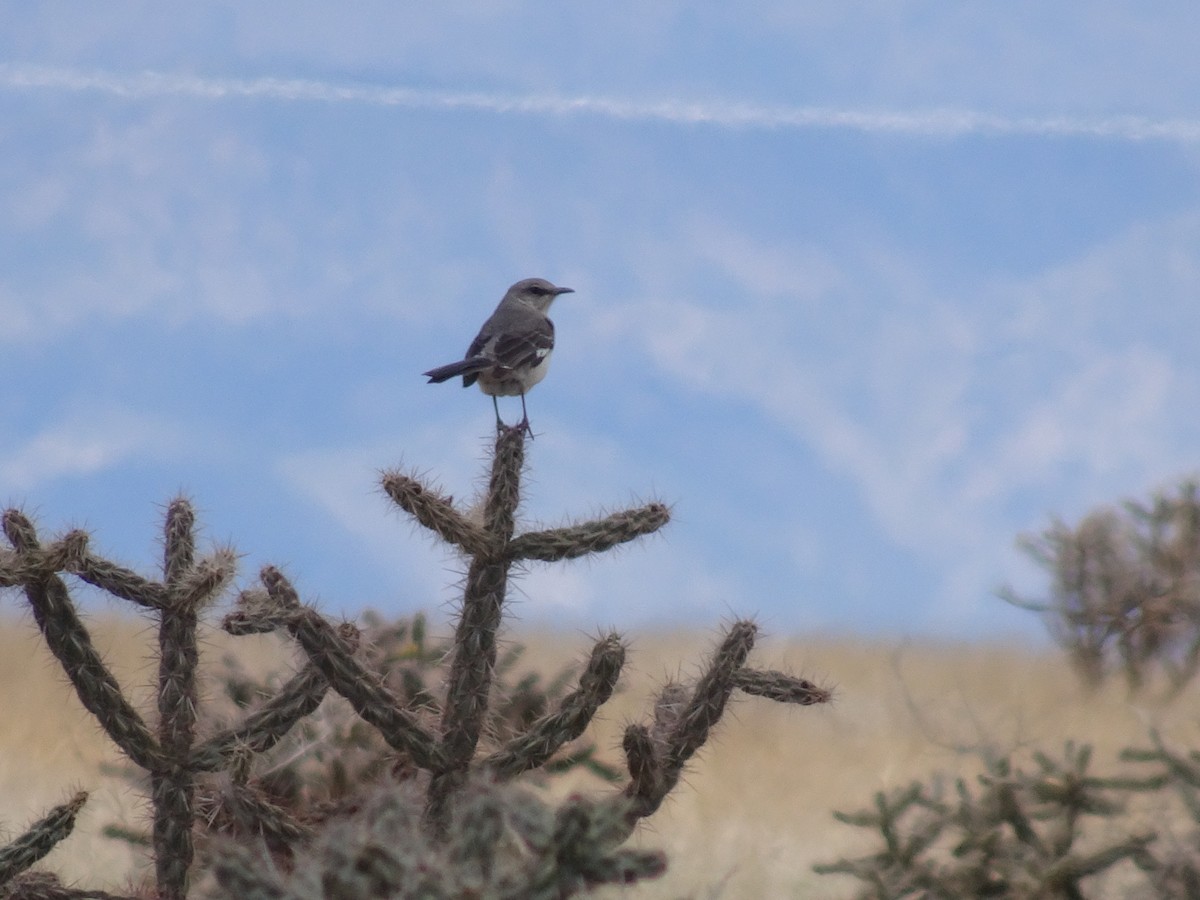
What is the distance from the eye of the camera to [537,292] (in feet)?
30.8

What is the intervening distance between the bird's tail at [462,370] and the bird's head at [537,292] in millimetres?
1754

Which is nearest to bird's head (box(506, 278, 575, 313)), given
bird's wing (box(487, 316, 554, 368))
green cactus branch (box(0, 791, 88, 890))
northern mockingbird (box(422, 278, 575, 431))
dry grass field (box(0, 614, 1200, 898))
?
northern mockingbird (box(422, 278, 575, 431))

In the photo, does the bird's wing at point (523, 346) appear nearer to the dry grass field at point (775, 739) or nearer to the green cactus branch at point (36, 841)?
the dry grass field at point (775, 739)

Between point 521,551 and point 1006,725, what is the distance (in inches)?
323

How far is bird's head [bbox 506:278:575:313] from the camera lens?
9.32 m

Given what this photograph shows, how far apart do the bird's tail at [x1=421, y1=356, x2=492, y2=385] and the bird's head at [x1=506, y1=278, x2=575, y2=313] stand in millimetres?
1754

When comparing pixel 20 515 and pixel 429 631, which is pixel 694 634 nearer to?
pixel 429 631

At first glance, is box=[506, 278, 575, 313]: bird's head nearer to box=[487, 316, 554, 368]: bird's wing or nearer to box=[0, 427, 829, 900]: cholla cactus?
box=[487, 316, 554, 368]: bird's wing

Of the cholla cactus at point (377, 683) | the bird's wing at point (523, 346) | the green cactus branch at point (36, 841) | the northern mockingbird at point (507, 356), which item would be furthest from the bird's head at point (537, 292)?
the green cactus branch at point (36, 841)

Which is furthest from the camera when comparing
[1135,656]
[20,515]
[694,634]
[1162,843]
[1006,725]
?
[694,634]

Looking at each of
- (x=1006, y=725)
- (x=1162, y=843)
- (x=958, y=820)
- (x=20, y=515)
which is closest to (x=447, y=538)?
(x=20, y=515)

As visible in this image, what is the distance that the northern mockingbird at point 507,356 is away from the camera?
748 cm

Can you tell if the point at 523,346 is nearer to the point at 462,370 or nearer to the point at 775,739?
the point at 462,370

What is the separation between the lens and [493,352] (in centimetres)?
769
